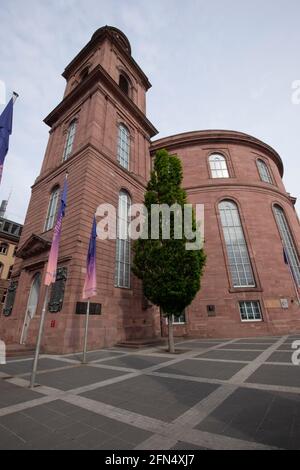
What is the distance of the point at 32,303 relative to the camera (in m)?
14.4

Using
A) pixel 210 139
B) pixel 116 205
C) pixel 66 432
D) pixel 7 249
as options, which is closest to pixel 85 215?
pixel 116 205

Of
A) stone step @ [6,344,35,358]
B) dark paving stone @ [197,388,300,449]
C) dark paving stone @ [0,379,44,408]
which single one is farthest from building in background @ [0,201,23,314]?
dark paving stone @ [197,388,300,449]

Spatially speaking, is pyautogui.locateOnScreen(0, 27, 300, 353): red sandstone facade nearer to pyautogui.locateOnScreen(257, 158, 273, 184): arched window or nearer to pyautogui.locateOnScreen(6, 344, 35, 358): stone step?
pyautogui.locateOnScreen(257, 158, 273, 184): arched window

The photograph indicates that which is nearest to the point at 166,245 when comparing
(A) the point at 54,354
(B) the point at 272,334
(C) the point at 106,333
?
(C) the point at 106,333

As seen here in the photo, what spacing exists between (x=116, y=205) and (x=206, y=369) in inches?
469

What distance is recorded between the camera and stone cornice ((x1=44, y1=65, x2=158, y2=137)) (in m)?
19.3

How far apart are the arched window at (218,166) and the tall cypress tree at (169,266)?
43.5 feet

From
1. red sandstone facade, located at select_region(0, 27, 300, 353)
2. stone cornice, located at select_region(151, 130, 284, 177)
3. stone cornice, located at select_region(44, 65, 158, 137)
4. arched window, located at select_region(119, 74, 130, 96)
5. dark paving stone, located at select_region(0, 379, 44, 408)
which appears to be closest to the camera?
dark paving stone, located at select_region(0, 379, 44, 408)

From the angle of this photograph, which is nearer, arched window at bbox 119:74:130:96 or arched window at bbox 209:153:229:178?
arched window at bbox 209:153:229:178

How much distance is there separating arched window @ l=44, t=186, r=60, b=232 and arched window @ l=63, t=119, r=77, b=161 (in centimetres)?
Result: 320

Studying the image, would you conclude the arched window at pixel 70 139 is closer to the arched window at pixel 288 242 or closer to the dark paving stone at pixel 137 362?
the dark paving stone at pixel 137 362

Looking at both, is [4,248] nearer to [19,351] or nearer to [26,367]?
[19,351]

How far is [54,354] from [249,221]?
18606 millimetres

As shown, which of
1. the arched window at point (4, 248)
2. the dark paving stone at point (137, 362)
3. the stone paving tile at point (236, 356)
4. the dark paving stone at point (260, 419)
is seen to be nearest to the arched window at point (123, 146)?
the dark paving stone at point (137, 362)
